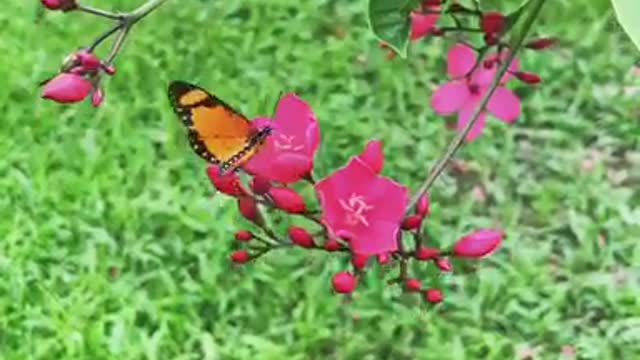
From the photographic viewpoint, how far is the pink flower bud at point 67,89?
1.11 meters

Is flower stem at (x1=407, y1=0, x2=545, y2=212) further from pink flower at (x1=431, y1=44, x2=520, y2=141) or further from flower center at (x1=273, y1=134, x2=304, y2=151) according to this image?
pink flower at (x1=431, y1=44, x2=520, y2=141)

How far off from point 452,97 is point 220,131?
55 cm

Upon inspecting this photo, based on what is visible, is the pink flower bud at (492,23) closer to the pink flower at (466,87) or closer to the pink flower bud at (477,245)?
the pink flower at (466,87)

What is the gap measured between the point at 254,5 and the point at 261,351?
1255 mm

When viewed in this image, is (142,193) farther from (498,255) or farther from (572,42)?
(572,42)

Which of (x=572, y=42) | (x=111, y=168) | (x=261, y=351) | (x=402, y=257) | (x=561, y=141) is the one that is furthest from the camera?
(x=572, y=42)

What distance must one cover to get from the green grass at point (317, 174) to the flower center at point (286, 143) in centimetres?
186

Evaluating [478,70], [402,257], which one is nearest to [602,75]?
[478,70]

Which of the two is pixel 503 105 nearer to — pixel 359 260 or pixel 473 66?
pixel 473 66

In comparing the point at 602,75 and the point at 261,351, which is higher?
the point at 602,75

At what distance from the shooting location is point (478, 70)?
157 cm

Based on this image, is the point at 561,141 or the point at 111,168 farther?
the point at 561,141

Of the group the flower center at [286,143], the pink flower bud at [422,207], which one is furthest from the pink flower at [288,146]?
the pink flower bud at [422,207]

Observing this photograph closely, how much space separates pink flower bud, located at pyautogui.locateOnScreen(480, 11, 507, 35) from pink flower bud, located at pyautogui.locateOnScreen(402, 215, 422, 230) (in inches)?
11.7
